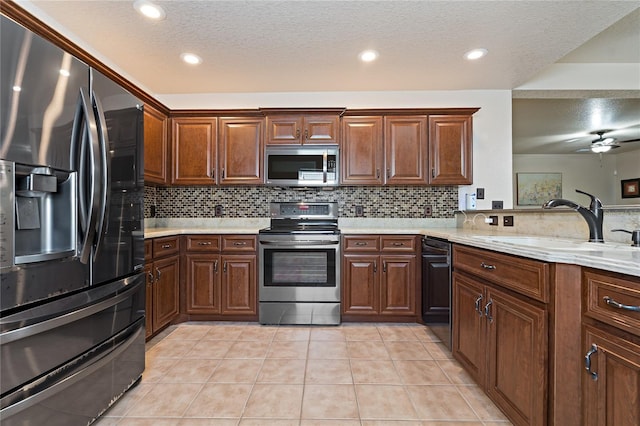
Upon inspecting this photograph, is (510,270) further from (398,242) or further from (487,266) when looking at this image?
(398,242)

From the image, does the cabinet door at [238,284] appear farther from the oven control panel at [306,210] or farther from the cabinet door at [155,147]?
the cabinet door at [155,147]

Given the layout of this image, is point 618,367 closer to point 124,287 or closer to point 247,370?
point 247,370

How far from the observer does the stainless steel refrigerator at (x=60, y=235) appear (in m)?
1.03

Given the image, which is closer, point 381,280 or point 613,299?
point 613,299

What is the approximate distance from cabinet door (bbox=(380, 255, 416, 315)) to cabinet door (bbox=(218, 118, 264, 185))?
5.17 feet

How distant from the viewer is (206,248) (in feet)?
9.15

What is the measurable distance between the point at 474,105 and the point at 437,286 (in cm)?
217

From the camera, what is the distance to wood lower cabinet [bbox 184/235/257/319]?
2.78 meters

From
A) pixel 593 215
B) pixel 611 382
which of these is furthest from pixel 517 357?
pixel 593 215

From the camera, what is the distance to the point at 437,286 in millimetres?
2281

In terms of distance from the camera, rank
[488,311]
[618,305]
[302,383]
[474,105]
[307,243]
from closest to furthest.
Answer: [618,305] → [488,311] → [302,383] → [307,243] → [474,105]

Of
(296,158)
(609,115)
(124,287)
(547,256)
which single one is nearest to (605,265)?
→ (547,256)

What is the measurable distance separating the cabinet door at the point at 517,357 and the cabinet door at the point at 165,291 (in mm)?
2415

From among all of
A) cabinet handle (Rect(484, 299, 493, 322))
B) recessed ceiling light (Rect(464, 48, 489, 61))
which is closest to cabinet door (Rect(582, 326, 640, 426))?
cabinet handle (Rect(484, 299, 493, 322))
